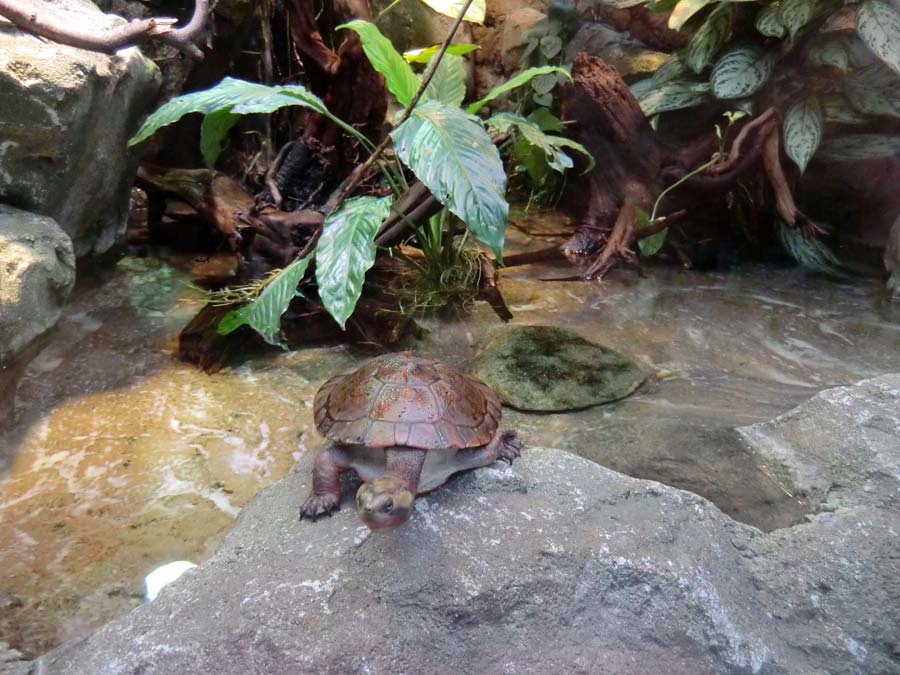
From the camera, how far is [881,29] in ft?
13.0

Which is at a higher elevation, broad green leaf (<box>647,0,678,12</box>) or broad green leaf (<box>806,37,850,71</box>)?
broad green leaf (<box>647,0,678,12</box>)

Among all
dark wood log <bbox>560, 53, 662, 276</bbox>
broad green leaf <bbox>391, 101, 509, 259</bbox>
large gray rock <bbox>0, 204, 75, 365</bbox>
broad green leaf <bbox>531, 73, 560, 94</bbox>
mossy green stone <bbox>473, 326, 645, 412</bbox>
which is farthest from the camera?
broad green leaf <bbox>531, 73, 560, 94</bbox>

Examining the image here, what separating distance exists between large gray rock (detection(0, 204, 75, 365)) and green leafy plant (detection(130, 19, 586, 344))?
24.3 inches

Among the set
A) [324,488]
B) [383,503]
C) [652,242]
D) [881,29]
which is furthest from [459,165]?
[881,29]

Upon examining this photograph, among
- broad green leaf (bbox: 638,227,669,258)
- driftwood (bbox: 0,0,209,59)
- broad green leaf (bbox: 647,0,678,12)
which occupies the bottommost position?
broad green leaf (bbox: 638,227,669,258)

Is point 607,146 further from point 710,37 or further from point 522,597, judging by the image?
point 522,597

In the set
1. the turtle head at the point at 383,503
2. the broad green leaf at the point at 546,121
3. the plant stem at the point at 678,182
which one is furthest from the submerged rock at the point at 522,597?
the broad green leaf at the point at 546,121

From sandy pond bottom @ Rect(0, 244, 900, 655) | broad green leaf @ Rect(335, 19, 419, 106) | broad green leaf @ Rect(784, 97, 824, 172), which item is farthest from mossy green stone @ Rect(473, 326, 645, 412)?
broad green leaf @ Rect(784, 97, 824, 172)

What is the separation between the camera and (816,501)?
2.10 metres

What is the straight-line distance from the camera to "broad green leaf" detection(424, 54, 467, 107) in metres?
3.81

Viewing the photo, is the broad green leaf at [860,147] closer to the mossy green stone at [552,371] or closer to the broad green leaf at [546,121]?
the broad green leaf at [546,121]

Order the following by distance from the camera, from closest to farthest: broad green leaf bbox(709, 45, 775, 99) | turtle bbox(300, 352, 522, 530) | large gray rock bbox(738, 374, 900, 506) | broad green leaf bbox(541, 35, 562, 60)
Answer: turtle bbox(300, 352, 522, 530), large gray rock bbox(738, 374, 900, 506), broad green leaf bbox(709, 45, 775, 99), broad green leaf bbox(541, 35, 562, 60)

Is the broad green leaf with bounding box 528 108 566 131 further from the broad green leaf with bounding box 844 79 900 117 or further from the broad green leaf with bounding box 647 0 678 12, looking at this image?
the broad green leaf with bounding box 844 79 900 117

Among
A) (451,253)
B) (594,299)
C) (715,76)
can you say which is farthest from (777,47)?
(451,253)
